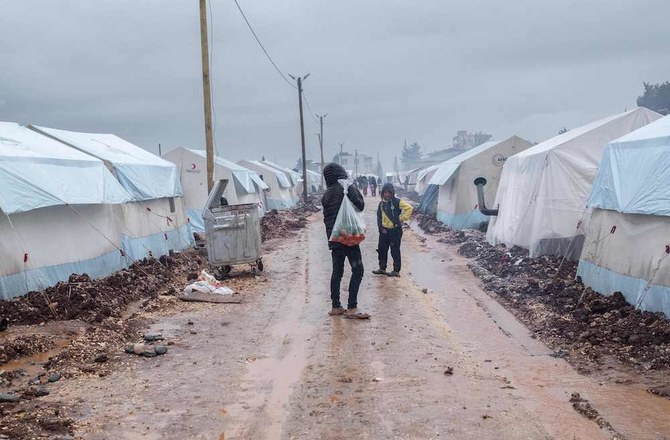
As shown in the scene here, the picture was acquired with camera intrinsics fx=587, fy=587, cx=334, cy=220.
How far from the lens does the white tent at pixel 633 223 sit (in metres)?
7.35

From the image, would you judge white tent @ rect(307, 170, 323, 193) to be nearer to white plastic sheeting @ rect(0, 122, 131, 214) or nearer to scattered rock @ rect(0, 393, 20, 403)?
white plastic sheeting @ rect(0, 122, 131, 214)

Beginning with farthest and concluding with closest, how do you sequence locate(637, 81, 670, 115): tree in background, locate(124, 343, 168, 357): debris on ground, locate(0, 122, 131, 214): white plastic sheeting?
1. locate(637, 81, 670, 115): tree in background
2. locate(0, 122, 131, 214): white plastic sheeting
3. locate(124, 343, 168, 357): debris on ground

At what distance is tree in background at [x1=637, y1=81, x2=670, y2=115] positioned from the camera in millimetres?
52625

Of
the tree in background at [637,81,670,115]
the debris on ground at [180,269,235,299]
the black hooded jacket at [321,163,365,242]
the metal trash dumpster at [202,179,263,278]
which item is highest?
the tree in background at [637,81,670,115]

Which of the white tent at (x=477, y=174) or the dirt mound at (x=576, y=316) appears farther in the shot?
the white tent at (x=477, y=174)

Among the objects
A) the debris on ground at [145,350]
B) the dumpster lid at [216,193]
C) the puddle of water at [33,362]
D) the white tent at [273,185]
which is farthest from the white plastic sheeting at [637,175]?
the white tent at [273,185]

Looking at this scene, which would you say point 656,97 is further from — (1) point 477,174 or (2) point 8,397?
(2) point 8,397

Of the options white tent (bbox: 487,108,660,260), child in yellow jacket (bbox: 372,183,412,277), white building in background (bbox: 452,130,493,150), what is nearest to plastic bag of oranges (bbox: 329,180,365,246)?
child in yellow jacket (bbox: 372,183,412,277)

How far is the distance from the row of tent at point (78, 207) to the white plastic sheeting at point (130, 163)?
A: 0.03 metres

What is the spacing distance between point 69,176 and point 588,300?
29.8ft

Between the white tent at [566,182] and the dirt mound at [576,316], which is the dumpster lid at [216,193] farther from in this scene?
the white tent at [566,182]

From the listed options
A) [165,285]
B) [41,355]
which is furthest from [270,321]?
[165,285]

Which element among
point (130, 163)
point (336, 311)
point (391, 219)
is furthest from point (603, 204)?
point (130, 163)

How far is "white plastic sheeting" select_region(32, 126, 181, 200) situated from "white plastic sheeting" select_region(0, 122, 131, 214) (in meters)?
0.97
